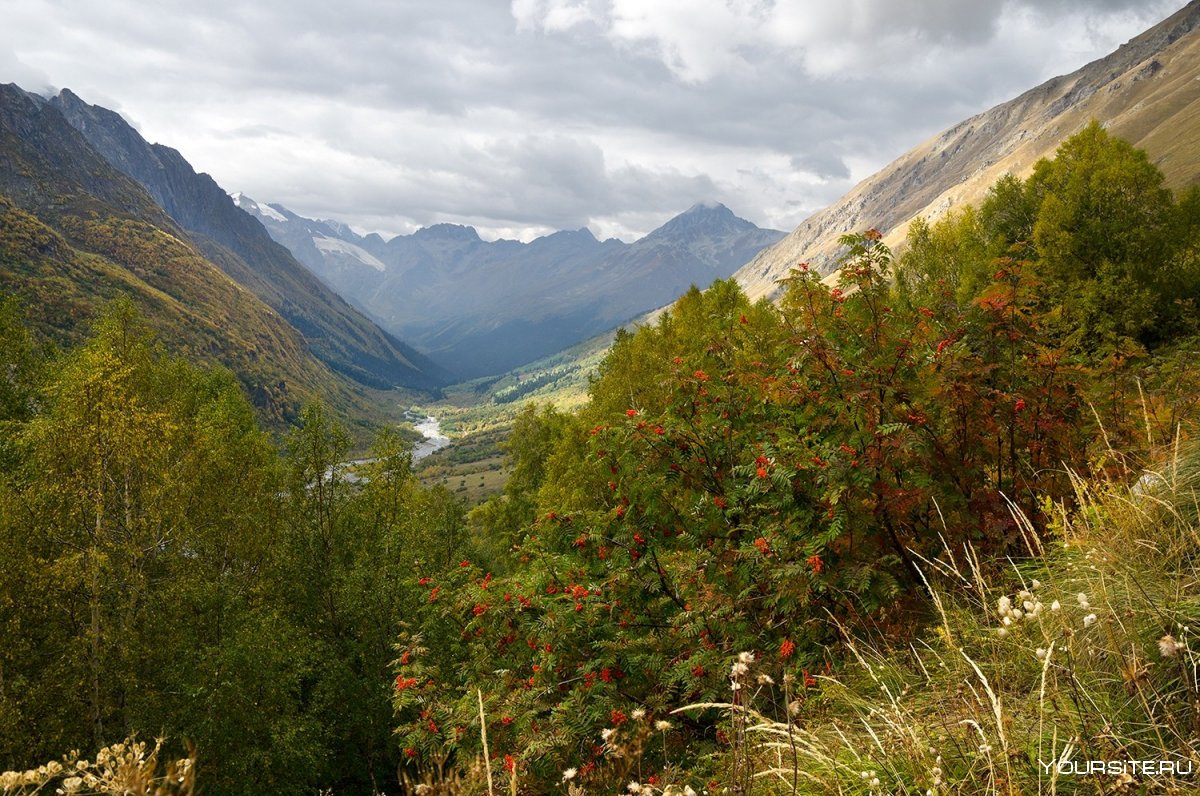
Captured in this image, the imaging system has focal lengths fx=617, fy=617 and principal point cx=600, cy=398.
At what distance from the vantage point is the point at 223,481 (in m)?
22.6

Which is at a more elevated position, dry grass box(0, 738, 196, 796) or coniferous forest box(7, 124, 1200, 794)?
dry grass box(0, 738, 196, 796)

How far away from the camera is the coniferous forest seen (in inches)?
150

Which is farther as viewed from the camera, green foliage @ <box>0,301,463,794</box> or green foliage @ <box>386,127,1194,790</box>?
green foliage @ <box>0,301,463,794</box>

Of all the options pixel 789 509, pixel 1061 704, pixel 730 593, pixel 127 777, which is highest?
pixel 127 777

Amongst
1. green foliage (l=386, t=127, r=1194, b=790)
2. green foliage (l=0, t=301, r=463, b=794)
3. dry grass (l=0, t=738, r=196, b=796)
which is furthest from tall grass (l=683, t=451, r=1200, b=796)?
green foliage (l=0, t=301, r=463, b=794)

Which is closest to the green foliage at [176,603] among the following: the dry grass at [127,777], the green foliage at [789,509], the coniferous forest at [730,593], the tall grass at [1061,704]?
the coniferous forest at [730,593]

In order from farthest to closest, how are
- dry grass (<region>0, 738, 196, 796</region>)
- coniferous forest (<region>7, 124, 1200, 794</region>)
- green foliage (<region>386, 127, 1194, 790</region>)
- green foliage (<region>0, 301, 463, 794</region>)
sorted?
1. green foliage (<region>0, 301, 463, 794</region>)
2. green foliage (<region>386, 127, 1194, 790</region>)
3. coniferous forest (<region>7, 124, 1200, 794</region>)
4. dry grass (<region>0, 738, 196, 796</region>)

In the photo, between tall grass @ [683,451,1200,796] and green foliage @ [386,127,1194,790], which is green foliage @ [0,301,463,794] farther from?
tall grass @ [683,451,1200,796]

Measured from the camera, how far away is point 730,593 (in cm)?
805

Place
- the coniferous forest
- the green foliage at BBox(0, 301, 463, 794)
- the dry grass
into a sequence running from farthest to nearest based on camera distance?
the green foliage at BBox(0, 301, 463, 794)
the coniferous forest
the dry grass

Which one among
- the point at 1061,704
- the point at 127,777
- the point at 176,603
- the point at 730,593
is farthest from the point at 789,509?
the point at 176,603

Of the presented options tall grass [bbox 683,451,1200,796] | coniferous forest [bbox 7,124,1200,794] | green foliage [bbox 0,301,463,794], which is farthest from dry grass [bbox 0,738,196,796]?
green foliage [bbox 0,301,463,794]

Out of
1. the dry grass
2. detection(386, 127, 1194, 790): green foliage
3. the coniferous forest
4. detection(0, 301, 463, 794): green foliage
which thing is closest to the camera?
the dry grass

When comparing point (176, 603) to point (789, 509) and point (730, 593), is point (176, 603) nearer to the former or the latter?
point (730, 593)
